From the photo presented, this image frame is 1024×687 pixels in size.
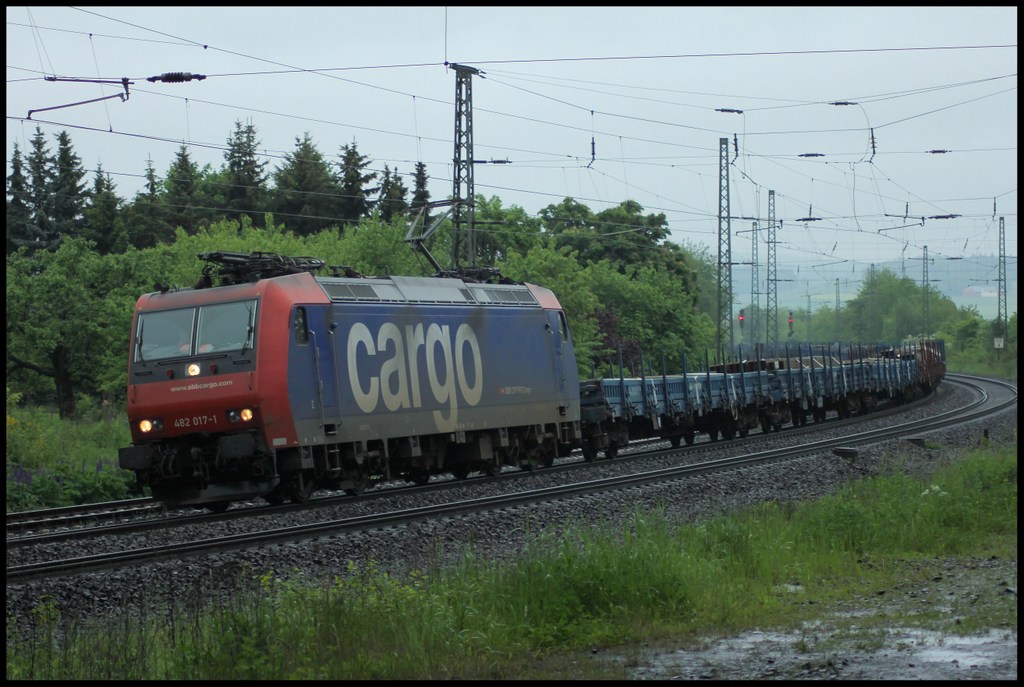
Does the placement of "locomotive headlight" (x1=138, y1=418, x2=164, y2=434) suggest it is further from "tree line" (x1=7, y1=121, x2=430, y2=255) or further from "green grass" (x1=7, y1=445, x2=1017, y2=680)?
"tree line" (x1=7, y1=121, x2=430, y2=255)

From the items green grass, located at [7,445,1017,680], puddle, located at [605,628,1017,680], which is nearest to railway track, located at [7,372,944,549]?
green grass, located at [7,445,1017,680]

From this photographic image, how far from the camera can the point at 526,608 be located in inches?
375

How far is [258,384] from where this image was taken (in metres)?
16.8

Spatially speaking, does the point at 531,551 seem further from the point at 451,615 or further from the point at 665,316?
the point at 665,316

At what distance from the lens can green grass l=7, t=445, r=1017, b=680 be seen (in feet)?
26.7

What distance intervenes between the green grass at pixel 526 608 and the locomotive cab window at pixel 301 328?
5.68m

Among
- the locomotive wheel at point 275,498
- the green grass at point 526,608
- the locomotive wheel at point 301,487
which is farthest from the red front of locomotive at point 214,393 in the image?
the green grass at point 526,608

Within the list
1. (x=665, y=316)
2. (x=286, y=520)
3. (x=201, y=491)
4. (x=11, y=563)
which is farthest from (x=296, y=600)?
(x=665, y=316)

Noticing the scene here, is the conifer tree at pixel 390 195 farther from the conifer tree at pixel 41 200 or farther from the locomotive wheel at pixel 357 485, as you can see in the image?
the locomotive wheel at pixel 357 485

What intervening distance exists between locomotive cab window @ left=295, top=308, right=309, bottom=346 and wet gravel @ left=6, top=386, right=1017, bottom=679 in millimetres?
2367

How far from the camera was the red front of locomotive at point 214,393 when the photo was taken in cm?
1686

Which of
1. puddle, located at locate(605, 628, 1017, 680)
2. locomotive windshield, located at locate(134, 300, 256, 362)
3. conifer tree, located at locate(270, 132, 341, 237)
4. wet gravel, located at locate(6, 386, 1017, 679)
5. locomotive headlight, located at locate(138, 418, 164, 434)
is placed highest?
conifer tree, located at locate(270, 132, 341, 237)

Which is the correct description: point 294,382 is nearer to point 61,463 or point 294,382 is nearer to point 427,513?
point 427,513

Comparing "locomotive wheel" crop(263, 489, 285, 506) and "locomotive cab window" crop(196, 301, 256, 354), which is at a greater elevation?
"locomotive cab window" crop(196, 301, 256, 354)
